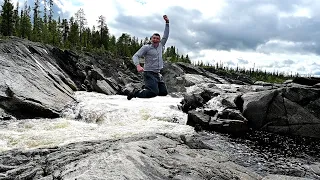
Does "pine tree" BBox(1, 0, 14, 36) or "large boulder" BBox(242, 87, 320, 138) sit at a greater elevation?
"pine tree" BBox(1, 0, 14, 36)

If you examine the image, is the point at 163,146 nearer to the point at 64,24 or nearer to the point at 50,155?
the point at 50,155

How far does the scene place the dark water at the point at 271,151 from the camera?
12391 mm

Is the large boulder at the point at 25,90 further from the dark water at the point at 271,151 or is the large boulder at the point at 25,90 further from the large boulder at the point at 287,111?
the large boulder at the point at 287,111

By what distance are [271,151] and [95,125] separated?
35.9 feet

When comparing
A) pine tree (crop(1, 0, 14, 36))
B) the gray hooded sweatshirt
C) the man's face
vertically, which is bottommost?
the gray hooded sweatshirt

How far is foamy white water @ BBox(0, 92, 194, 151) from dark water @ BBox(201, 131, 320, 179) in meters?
2.86

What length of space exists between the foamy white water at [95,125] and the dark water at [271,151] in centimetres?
286

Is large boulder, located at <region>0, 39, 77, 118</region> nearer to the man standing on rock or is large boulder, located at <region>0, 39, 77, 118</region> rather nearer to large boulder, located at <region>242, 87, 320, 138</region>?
the man standing on rock

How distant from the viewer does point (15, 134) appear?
15.3 m

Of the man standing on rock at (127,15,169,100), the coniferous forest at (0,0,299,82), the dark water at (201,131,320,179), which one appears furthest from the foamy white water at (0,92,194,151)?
the coniferous forest at (0,0,299,82)

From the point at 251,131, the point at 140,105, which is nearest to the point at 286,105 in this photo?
the point at 251,131

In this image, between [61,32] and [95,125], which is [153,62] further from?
[61,32]

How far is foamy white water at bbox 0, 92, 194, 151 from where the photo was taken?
14.1m

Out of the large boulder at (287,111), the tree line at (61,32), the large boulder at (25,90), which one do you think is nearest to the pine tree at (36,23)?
the tree line at (61,32)
